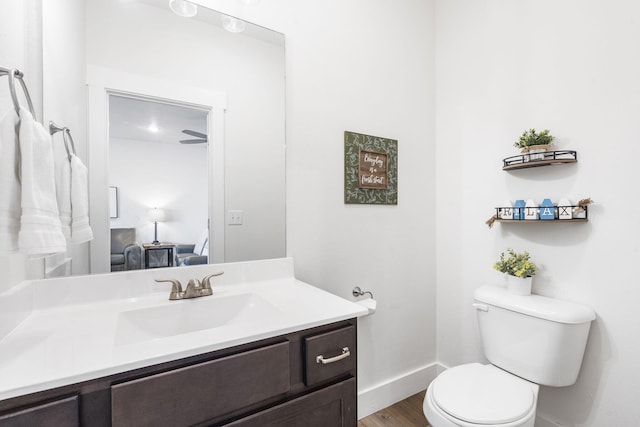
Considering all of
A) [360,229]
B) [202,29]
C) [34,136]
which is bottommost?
[360,229]

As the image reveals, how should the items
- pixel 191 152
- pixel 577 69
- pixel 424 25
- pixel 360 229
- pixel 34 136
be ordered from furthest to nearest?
pixel 424 25 → pixel 360 229 → pixel 577 69 → pixel 191 152 → pixel 34 136

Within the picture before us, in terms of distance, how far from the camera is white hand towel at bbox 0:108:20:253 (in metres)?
0.61

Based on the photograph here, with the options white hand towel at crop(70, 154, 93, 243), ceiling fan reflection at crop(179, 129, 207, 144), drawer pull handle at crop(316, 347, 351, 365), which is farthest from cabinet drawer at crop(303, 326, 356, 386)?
ceiling fan reflection at crop(179, 129, 207, 144)

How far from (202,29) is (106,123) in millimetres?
560

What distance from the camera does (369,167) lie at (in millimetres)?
1719

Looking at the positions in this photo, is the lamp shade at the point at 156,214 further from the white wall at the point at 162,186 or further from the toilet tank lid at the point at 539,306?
the toilet tank lid at the point at 539,306

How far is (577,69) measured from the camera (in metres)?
1.41

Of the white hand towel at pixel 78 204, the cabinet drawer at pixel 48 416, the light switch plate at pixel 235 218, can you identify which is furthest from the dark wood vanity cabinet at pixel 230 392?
the light switch plate at pixel 235 218

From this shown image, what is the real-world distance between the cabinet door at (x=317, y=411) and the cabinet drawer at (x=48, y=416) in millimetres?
336

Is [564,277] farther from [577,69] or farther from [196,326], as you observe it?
[196,326]

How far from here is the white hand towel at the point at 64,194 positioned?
914 mm

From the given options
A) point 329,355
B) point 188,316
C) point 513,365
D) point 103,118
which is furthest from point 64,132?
point 513,365

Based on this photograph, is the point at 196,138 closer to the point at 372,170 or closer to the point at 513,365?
the point at 372,170

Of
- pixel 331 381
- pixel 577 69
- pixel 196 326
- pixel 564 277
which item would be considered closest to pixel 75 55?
pixel 196 326
